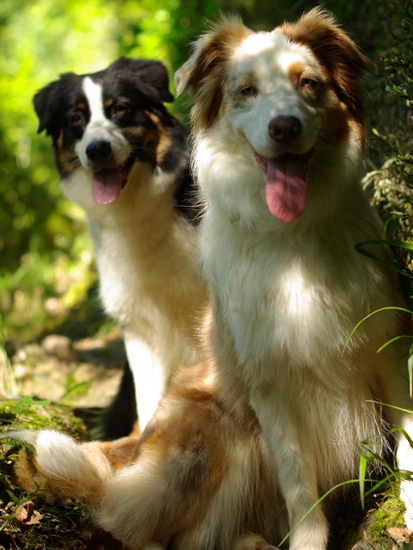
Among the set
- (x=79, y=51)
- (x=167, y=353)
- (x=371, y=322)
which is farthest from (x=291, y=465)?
(x=79, y=51)

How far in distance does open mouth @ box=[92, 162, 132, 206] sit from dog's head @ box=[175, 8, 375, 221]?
1.18 metres

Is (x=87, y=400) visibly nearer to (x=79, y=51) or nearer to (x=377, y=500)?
(x=377, y=500)

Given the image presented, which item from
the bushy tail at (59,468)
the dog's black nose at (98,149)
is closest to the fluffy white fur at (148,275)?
the dog's black nose at (98,149)

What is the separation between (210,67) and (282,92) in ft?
1.60

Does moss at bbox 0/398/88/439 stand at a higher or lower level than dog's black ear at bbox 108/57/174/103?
lower

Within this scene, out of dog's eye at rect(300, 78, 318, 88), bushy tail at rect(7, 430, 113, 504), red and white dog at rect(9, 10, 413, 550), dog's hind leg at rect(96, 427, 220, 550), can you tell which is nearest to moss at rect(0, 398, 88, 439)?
bushy tail at rect(7, 430, 113, 504)

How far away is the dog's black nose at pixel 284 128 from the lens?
240 centimetres

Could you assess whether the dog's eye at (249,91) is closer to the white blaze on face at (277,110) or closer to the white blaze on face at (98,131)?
the white blaze on face at (277,110)

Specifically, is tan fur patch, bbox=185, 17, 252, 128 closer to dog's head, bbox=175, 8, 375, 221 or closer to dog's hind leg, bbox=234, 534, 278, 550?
dog's head, bbox=175, 8, 375, 221

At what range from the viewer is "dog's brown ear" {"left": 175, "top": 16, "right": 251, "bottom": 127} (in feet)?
9.20

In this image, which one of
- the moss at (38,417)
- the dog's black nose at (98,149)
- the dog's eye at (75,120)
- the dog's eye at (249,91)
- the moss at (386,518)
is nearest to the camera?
the moss at (386,518)

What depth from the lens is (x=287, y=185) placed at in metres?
2.53

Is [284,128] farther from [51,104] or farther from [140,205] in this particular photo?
[51,104]

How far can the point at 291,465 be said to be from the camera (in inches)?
106
